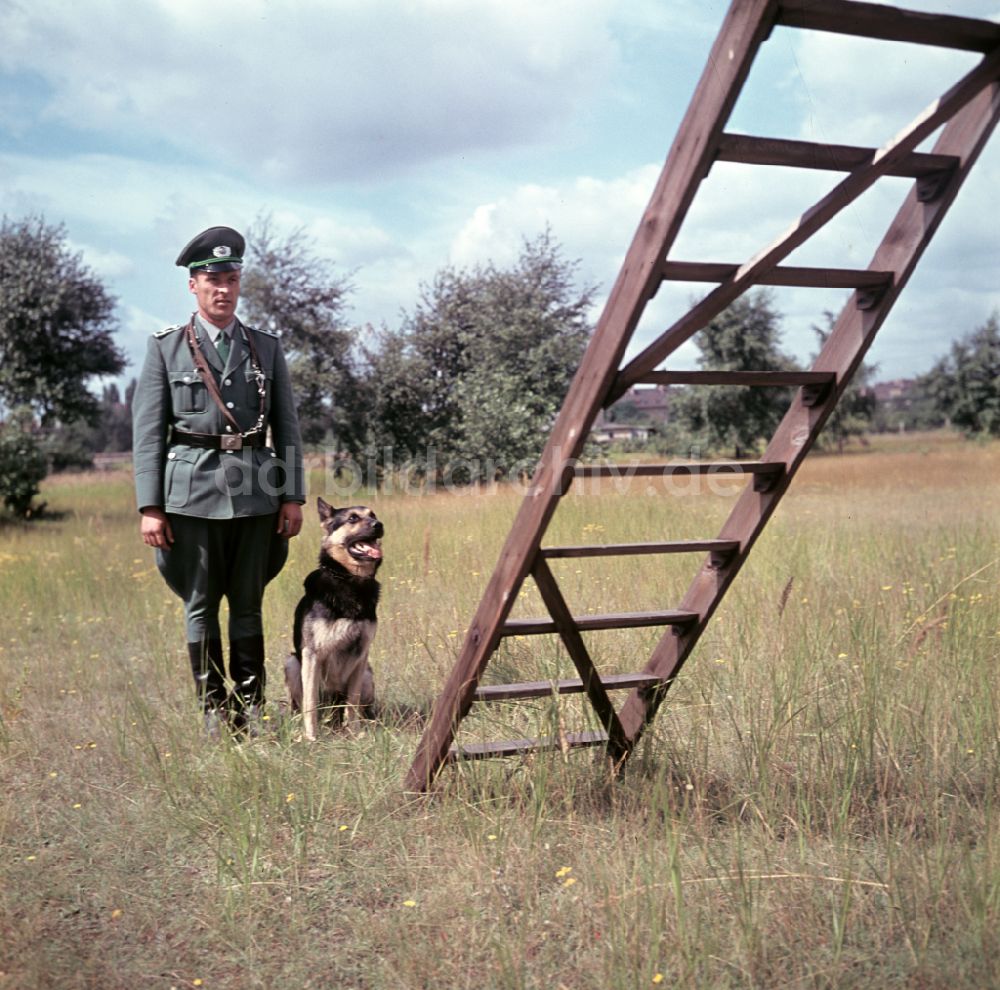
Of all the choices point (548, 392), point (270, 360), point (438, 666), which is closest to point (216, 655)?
point (438, 666)

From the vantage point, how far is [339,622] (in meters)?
4.95

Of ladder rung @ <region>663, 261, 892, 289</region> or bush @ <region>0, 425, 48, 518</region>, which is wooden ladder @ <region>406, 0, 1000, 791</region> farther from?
bush @ <region>0, 425, 48, 518</region>

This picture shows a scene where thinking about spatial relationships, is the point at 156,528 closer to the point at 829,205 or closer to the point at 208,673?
the point at 208,673

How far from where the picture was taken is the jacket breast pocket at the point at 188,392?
16.3 feet

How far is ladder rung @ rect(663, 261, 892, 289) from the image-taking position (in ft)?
9.49

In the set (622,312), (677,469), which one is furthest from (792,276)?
(677,469)

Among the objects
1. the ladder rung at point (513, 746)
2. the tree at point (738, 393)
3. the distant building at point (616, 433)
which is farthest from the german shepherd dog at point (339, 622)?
the tree at point (738, 393)

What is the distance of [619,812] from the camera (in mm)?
3656

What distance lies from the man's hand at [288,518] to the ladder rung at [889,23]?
11.4 ft

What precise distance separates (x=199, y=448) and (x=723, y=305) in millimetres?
3031

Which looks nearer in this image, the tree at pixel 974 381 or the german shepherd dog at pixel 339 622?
the german shepherd dog at pixel 339 622

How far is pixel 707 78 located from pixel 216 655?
3.93 m

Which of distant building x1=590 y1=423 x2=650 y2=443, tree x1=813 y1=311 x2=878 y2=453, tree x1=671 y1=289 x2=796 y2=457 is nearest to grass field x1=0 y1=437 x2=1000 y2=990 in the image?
distant building x1=590 y1=423 x2=650 y2=443

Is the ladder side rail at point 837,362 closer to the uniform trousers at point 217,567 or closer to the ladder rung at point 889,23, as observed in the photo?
the ladder rung at point 889,23
